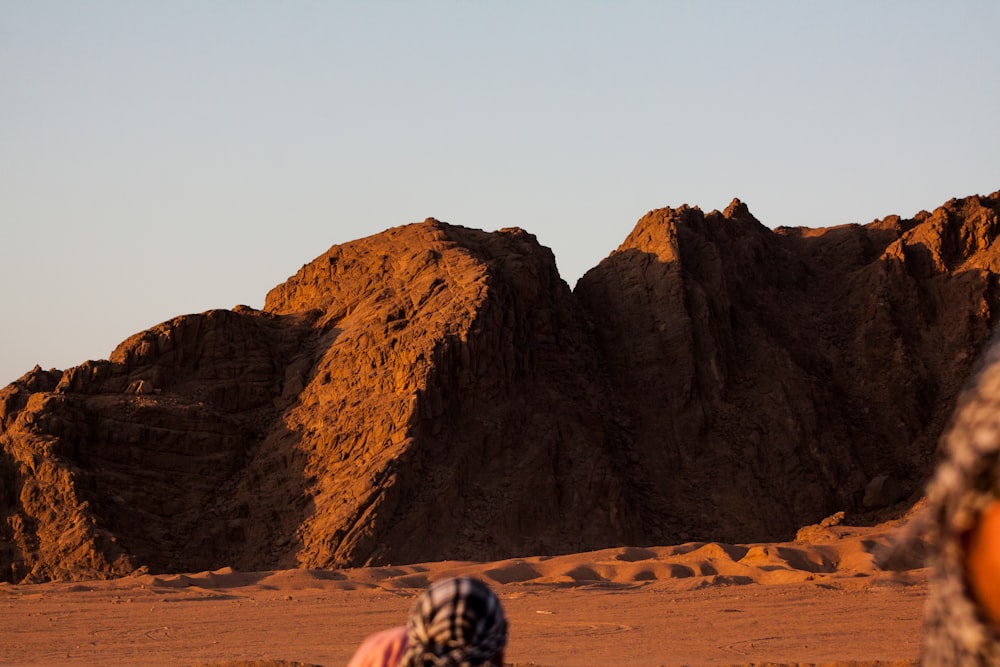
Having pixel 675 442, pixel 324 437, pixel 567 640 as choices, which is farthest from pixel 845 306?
pixel 567 640

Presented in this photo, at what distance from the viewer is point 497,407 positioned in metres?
29.5

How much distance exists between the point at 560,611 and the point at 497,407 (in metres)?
11.3

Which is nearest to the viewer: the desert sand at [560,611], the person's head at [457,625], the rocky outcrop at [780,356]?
the person's head at [457,625]

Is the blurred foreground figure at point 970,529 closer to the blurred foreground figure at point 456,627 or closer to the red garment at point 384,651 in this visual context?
the blurred foreground figure at point 456,627

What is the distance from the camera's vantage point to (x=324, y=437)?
28875 millimetres

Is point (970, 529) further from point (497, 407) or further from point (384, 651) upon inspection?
point (497, 407)

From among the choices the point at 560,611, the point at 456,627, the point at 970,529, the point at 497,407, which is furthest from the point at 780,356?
the point at 970,529

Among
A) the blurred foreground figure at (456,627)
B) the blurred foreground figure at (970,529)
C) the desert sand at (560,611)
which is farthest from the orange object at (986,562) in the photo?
the desert sand at (560,611)

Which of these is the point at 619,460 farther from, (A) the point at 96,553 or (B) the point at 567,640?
(B) the point at 567,640

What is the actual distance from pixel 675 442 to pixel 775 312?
6.34 metres

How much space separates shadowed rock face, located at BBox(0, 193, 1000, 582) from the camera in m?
27.0

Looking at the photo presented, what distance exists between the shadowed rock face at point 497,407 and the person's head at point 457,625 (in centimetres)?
2352

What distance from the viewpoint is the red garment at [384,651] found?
300cm

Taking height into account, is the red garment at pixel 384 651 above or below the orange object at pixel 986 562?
below
